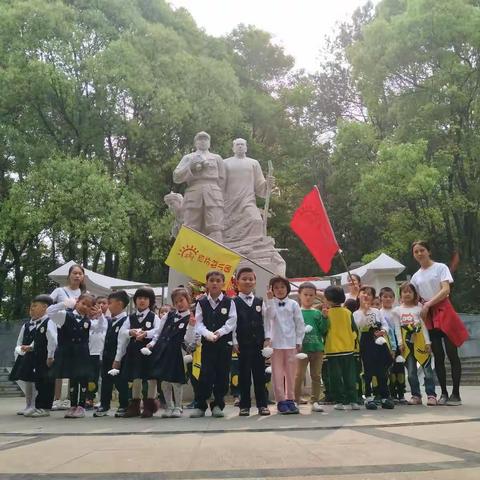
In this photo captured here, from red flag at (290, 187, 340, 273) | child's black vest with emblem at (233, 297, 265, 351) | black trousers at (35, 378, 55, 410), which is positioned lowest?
black trousers at (35, 378, 55, 410)

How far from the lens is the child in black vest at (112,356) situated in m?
6.42

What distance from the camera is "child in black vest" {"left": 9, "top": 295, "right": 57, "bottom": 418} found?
6.76 m

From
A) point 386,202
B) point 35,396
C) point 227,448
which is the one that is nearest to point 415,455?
point 227,448

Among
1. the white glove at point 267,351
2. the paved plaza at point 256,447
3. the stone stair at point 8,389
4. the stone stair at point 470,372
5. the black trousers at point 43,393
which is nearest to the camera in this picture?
the paved plaza at point 256,447

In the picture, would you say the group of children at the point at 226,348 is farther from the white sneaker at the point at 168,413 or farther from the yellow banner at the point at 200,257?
the yellow banner at the point at 200,257

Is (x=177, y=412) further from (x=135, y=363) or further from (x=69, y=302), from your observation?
(x=69, y=302)

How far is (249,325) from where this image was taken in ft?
19.5

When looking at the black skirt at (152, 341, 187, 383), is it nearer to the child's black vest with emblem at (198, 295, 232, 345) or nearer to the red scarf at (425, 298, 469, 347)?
the child's black vest with emblem at (198, 295, 232, 345)

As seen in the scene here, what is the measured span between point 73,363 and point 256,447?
10.8 ft

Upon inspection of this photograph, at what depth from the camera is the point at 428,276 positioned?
6.45m

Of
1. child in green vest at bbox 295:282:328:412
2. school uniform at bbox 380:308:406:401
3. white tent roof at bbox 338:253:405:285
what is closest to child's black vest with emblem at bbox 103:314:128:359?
child in green vest at bbox 295:282:328:412

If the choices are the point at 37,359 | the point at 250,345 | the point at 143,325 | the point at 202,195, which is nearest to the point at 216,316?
the point at 250,345

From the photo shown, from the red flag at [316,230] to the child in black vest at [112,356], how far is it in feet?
9.61

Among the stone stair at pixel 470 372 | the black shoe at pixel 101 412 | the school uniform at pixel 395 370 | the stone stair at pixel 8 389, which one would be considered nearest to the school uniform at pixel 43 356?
the black shoe at pixel 101 412
